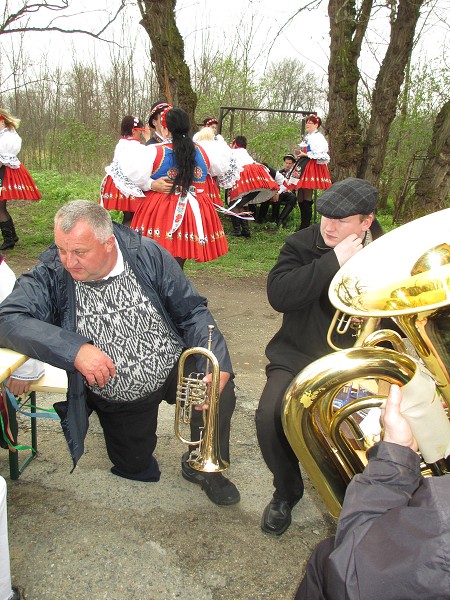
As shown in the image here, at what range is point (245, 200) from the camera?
8.81 metres

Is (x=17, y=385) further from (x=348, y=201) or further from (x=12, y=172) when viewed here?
(x=12, y=172)

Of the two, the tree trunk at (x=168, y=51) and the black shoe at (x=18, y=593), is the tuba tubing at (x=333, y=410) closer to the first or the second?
the black shoe at (x=18, y=593)

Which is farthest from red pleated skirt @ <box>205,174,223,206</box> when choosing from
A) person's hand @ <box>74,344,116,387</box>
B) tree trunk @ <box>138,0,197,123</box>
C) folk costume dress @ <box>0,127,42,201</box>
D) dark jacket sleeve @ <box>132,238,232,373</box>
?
person's hand @ <box>74,344,116,387</box>

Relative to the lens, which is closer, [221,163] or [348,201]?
[348,201]

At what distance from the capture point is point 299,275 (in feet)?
7.02

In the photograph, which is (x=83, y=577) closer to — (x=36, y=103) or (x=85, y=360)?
(x=85, y=360)

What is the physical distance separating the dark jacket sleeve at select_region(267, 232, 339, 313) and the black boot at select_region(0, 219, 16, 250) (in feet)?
17.6

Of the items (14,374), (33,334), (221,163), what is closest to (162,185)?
(221,163)

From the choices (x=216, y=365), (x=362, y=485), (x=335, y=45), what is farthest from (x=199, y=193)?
(x=335, y=45)

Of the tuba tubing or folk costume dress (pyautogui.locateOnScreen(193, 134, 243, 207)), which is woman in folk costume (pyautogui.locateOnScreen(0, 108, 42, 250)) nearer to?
folk costume dress (pyautogui.locateOnScreen(193, 134, 243, 207))

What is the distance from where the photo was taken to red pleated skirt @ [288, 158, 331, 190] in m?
8.25

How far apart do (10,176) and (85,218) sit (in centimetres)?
520

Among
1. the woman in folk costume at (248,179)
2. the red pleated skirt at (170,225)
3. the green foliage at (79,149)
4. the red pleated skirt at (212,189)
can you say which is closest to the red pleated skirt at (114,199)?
the red pleated skirt at (212,189)

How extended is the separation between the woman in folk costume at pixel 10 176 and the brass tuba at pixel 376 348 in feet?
19.3
